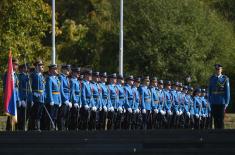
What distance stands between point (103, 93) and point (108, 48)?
1004 inches

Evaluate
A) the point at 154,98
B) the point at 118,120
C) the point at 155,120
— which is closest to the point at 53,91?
the point at 118,120

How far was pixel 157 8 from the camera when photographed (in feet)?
147

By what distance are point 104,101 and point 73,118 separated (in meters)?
1.59

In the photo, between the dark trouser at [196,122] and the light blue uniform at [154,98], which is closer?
the light blue uniform at [154,98]

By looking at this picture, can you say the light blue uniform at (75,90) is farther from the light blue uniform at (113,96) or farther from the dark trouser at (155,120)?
the dark trouser at (155,120)

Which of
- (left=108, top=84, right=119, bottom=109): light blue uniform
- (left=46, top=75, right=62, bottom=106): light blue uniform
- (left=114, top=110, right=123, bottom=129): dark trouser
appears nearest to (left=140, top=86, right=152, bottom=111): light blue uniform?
(left=114, top=110, right=123, bottom=129): dark trouser

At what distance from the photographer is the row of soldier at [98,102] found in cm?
1970

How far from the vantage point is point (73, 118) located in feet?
70.1

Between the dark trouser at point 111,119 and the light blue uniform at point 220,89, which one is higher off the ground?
the light blue uniform at point 220,89

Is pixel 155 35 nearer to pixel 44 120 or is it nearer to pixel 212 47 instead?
pixel 212 47

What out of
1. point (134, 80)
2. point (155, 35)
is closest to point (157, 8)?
point (155, 35)

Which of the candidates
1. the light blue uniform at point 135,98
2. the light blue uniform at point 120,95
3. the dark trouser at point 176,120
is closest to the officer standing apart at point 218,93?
the light blue uniform at point 120,95

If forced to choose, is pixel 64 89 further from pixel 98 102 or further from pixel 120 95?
pixel 120 95

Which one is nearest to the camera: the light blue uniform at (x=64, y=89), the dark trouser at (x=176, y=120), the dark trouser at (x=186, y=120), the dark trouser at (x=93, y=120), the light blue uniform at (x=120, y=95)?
the light blue uniform at (x=64, y=89)
